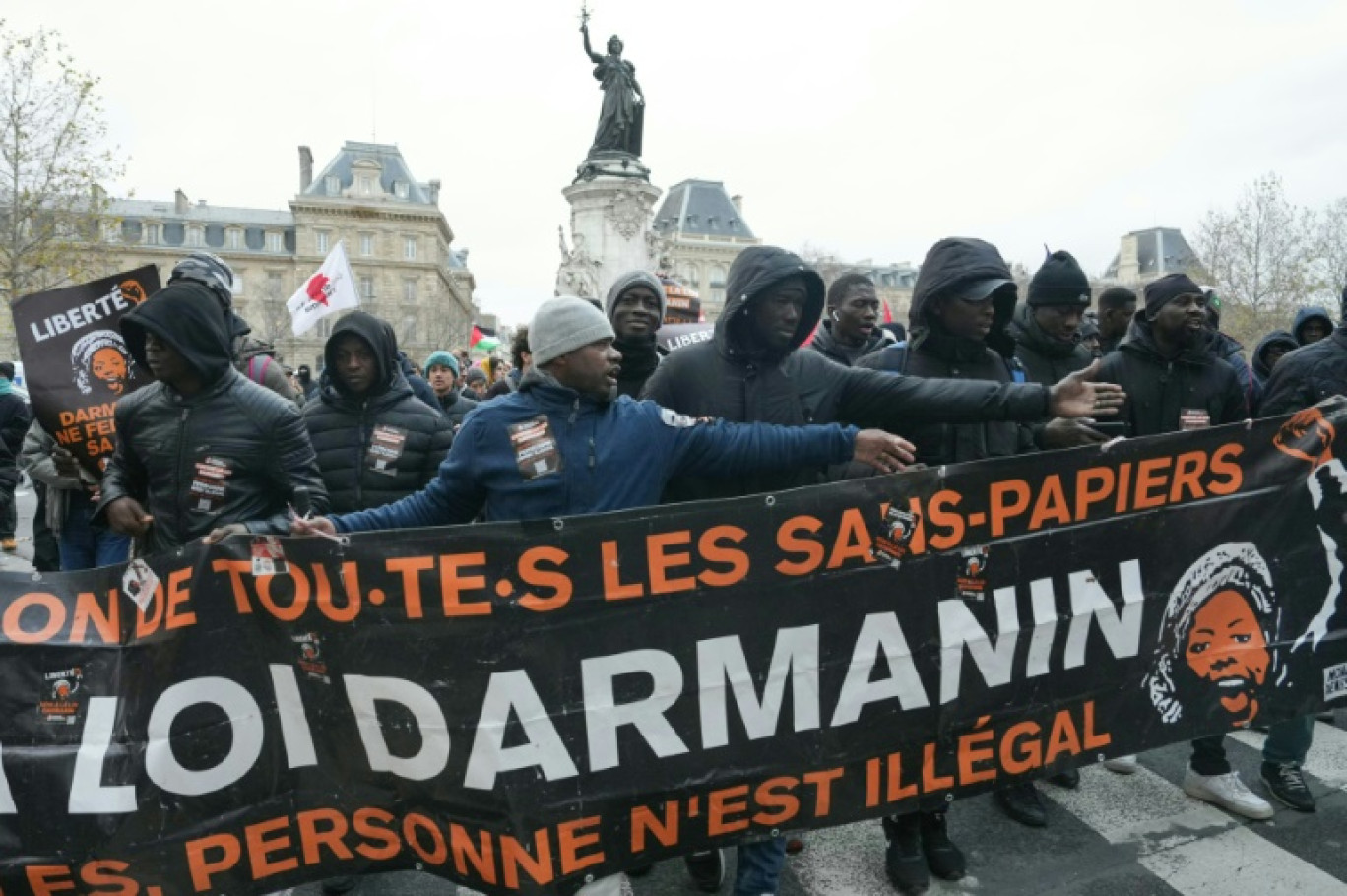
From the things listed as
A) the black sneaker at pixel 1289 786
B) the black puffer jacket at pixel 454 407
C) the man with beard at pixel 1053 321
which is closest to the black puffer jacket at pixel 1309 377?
the man with beard at pixel 1053 321

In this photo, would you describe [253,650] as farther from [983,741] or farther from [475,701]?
[983,741]

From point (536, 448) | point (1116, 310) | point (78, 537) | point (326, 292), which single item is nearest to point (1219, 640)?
point (536, 448)

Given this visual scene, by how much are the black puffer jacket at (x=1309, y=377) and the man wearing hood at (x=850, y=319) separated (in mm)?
2293

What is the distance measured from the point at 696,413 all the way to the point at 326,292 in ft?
20.0

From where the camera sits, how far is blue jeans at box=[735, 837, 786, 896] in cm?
316

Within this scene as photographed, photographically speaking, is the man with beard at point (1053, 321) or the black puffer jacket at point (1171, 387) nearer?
the black puffer jacket at point (1171, 387)

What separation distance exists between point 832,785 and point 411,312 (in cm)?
7421

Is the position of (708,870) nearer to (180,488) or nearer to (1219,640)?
(1219,640)

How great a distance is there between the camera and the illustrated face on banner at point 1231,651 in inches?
134

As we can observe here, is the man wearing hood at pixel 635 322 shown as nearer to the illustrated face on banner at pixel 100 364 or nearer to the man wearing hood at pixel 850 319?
the man wearing hood at pixel 850 319

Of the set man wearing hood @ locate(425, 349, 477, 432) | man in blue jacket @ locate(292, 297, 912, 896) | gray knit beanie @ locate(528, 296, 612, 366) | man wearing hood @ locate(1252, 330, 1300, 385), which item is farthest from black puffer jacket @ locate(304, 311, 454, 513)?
man wearing hood @ locate(1252, 330, 1300, 385)

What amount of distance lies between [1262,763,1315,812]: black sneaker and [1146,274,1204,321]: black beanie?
2176mm

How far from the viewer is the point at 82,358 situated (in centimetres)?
452

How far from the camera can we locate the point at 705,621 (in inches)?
115
